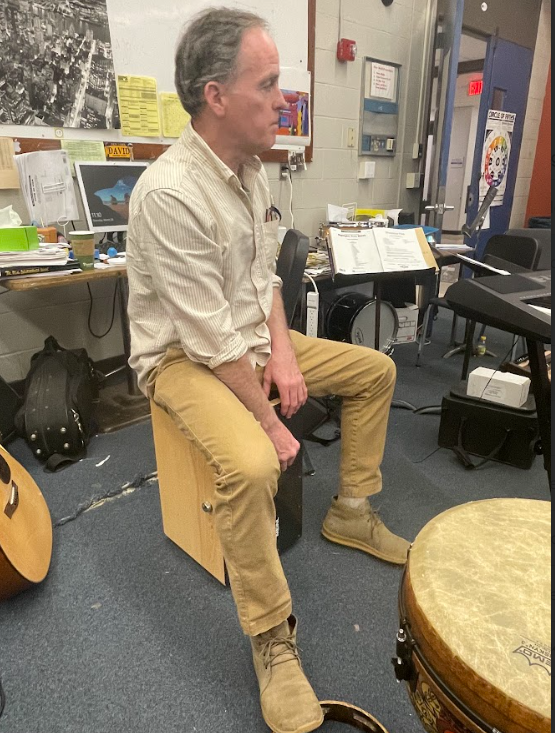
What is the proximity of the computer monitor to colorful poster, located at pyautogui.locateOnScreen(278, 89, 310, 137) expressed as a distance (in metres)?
0.97

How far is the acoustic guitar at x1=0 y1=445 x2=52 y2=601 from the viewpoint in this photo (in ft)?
4.14

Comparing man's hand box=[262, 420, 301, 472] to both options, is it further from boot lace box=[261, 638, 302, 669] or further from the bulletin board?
the bulletin board

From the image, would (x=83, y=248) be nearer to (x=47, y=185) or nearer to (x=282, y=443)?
(x=47, y=185)

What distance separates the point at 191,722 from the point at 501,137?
197 inches

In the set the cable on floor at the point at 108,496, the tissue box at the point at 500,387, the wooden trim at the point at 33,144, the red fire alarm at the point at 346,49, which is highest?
the red fire alarm at the point at 346,49

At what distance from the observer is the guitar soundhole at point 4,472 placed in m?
1.38

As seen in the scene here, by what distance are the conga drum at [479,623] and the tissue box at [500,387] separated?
1.21 metres

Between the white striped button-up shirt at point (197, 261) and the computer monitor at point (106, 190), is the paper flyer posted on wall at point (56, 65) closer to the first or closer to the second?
the computer monitor at point (106, 190)

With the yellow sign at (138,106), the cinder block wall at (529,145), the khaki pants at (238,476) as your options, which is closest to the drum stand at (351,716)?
the khaki pants at (238,476)

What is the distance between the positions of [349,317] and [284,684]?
1.97m

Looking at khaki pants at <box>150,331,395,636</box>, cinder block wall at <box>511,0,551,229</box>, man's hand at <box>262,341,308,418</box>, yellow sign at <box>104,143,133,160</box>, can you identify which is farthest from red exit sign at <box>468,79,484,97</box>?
khaki pants at <box>150,331,395,636</box>

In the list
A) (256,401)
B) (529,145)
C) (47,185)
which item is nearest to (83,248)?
(47,185)

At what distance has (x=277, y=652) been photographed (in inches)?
43.8

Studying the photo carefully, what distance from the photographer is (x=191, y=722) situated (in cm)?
107
